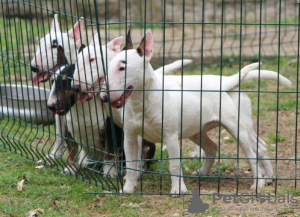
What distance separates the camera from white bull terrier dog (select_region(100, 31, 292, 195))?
4.68 meters

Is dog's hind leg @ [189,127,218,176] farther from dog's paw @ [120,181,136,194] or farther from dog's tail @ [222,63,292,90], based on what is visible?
dog's paw @ [120,181,136,194]

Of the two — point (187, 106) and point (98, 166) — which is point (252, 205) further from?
point (98, 166)

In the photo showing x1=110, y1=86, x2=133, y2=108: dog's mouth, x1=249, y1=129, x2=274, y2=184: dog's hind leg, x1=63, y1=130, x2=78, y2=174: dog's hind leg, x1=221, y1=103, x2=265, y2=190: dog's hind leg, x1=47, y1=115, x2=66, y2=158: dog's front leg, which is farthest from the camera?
x1=47, y1=115, x2=66, y2=158: dog's front leg

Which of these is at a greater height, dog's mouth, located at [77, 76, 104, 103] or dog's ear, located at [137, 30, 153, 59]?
dog's ear, located at [137, 30, 153, 59]

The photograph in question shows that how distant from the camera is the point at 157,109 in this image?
4918 millimetres

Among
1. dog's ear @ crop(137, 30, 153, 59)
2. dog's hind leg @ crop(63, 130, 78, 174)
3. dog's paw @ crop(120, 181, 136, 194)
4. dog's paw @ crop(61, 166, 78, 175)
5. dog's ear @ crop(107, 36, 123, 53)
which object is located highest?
dog's ear @ crop(107, 36, 123, 53)

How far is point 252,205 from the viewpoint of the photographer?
451cm

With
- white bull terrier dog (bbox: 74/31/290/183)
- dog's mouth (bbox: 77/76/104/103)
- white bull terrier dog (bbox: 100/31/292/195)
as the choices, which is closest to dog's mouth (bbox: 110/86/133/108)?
white bull terrier dog (bbox: 100/31/292/195)

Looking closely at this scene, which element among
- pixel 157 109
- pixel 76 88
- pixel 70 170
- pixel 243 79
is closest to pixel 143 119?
pixel 157 109

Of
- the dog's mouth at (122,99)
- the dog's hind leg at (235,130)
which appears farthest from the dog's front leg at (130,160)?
the dog's hind leg at (235,130)

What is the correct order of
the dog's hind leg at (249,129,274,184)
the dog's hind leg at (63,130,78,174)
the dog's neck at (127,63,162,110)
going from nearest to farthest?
the dog's neck at (127,63,162,110) → the dog's hind leg at (63,130,78,174) → the dog's hind leg at (249,129,274,184)

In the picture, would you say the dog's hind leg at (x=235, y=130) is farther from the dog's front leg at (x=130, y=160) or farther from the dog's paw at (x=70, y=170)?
the dog's paw at (x=70, y=170)

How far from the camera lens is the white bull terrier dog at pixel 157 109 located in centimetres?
468

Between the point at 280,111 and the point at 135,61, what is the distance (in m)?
3.80
